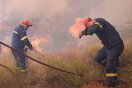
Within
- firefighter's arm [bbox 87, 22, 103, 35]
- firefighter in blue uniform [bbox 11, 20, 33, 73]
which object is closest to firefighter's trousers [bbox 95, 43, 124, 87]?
firefighter's arm [bbox 87, 22, 103, 35]

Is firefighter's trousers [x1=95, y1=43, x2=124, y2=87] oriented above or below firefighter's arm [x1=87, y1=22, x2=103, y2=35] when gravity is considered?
below

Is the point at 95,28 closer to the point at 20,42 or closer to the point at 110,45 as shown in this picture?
the point at 110,45

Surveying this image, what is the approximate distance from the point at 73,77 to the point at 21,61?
2444mm

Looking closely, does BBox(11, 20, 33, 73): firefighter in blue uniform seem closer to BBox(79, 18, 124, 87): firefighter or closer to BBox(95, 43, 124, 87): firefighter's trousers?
BBox(79, 18, 124, 87): firefighter

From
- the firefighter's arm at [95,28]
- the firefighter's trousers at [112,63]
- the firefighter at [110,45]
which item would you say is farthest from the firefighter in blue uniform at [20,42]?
the firefighter's trousers at [112,63]

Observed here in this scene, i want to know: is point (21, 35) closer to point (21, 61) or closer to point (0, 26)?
point (21, 61)

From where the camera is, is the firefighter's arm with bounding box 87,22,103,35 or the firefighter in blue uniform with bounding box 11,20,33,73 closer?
the firefighter's arm with bounding box 87,22,103,35

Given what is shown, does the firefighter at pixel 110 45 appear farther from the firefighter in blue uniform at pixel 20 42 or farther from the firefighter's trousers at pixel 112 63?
the firefighter in blue uniform at pixel 20 42

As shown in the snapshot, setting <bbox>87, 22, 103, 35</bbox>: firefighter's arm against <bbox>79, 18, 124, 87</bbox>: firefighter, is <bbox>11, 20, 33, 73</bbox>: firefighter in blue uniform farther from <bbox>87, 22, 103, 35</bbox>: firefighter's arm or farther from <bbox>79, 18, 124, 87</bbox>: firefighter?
<bbox>87, 22, 103, 35</bbox>: firefighter's arm

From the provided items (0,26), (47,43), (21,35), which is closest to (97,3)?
(47,43)

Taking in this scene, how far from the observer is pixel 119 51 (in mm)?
2693

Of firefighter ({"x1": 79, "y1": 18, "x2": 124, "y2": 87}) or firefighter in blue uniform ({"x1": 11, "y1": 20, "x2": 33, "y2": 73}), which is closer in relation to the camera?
firefighter ({"x1": 79, "y1": 18, "x2": 124, "y2": 87})

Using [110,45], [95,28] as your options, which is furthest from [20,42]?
[110,45]

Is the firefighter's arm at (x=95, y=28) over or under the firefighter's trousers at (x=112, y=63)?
over
